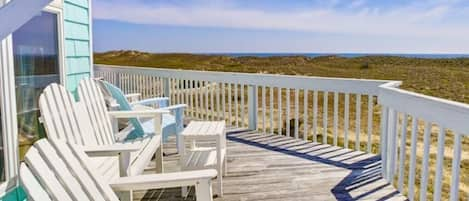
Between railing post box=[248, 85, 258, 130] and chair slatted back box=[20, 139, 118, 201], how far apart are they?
12.2ft

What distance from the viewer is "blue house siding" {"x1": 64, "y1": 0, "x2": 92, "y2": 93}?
345cm

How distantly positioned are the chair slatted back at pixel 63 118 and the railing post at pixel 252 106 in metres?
2.88

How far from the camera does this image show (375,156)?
4230 mm

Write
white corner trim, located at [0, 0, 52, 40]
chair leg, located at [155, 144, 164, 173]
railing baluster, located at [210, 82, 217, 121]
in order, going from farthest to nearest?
railing baluster, located at [210, 82, 217, 121], chair leg, located at [155, 144, 164, 173], white corner trim, located at [0, 0, 52, 40]

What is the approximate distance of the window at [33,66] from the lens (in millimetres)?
2439

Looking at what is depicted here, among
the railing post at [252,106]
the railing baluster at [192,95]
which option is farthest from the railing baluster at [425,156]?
the railing baluster at [192,95]

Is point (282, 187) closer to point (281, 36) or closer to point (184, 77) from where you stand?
point (184, 77)

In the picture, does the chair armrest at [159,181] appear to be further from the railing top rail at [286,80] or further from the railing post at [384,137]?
the railing top rail at [286,80]

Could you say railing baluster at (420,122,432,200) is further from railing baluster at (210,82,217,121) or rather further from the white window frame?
railing baluster at (210,82,217,121)

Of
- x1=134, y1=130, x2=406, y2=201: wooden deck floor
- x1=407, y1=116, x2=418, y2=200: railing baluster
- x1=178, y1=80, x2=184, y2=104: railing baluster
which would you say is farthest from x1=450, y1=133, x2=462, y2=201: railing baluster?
x1=178, y1=80, x2=184, y2=104: railing baluster

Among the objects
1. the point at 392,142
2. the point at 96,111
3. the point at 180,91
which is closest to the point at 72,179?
the point at 96,111

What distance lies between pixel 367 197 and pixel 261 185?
0.88m

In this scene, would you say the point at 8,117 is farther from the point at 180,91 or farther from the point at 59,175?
the point at 180,91

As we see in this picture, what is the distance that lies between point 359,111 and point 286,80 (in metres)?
1.06
